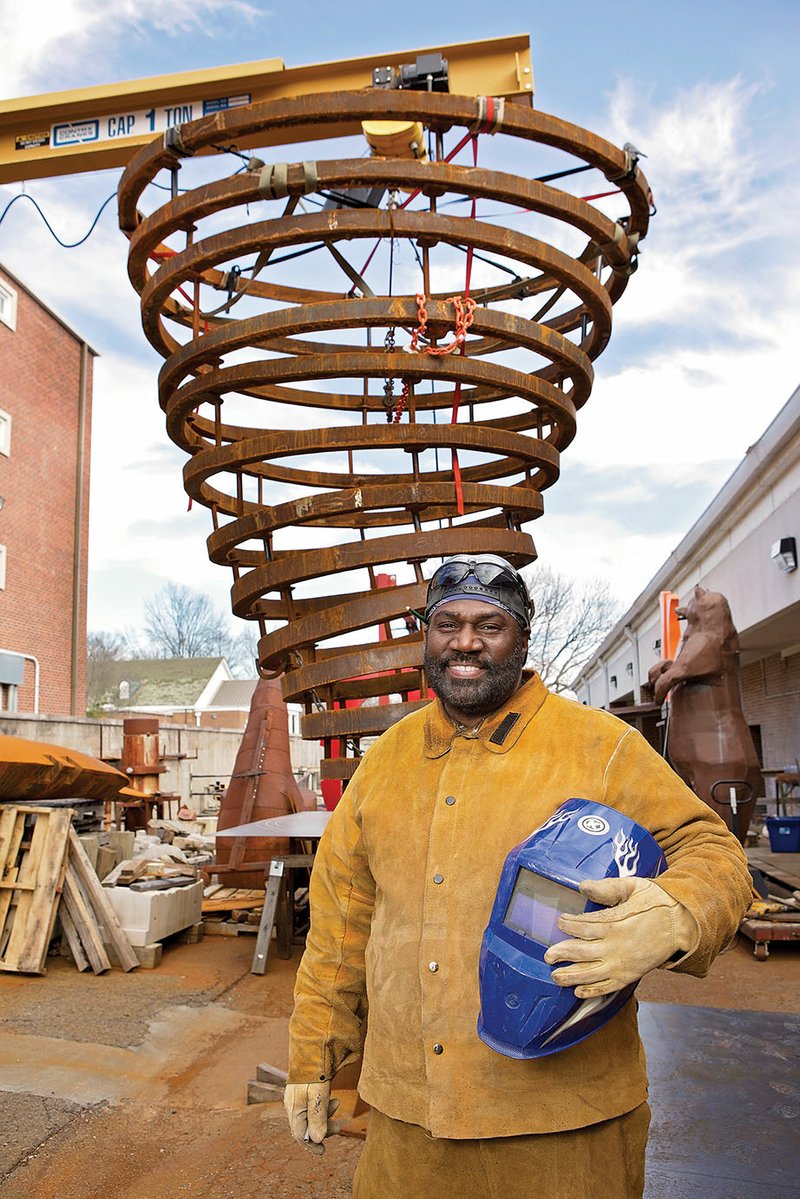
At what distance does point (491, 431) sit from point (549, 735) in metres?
3.16

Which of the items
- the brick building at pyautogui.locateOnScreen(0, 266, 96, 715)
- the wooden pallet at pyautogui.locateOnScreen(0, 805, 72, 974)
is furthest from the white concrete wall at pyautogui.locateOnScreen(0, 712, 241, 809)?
the wooden pallet at pyautogui.locateOnScreen(0, 805, 72, 974)

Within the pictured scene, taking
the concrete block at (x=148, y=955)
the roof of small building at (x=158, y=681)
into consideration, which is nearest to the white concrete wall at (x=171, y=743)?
the concrete block at (x=148, y=955)

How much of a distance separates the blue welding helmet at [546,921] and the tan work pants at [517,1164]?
0.27 m

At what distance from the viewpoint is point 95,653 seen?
61156 mm

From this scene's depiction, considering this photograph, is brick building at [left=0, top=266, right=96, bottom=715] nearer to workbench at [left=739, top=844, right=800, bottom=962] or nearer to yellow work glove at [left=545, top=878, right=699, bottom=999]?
workbench at [left=739, top=844, right=800, bottom=962]

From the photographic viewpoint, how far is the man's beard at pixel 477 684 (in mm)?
2477

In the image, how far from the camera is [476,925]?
2.23 meters

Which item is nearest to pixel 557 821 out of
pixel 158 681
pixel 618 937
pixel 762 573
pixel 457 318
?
pixel 618 937

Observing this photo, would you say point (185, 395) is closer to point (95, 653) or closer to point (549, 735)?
point (549, 735)

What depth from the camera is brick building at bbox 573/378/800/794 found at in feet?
40.1

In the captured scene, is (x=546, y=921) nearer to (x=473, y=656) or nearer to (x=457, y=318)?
(x=473, y=656)

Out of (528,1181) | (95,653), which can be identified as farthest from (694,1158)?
(95,653)

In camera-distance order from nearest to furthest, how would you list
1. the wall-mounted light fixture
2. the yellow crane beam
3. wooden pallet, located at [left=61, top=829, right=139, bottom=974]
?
the yellow crane beam
wooden pallet, located at [left=61, top=829, right=139, bottom=974]
the wall-mounted light fixture

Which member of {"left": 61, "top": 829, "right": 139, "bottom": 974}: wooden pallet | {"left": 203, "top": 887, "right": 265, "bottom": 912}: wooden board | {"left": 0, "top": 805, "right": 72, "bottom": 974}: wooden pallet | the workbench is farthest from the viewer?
{"left": 203, "top": 887, "right": 265, "bottom": 912}: wooden board
